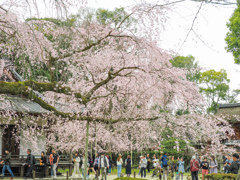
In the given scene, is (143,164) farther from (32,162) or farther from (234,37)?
(234,37)

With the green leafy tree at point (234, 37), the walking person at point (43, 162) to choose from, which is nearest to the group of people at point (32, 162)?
the walking person at point (43, 162)

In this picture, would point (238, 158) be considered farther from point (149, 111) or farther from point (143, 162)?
point (143, 162)

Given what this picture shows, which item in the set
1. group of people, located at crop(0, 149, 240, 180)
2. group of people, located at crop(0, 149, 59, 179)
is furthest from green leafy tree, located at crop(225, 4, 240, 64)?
group of people, located at crop(0, 149, 59, 179)

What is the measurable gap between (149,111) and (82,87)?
12.5ft

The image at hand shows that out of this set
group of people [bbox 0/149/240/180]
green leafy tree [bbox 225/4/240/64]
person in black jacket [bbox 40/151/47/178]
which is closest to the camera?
group of people [bbox 0/149/240/180]

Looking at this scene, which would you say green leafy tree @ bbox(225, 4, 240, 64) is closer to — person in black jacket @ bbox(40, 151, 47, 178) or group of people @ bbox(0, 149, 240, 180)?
group of people @ bbox(0, 149, 240, 180)

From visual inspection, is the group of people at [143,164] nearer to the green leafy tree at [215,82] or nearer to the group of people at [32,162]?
the group of people at [32,162]

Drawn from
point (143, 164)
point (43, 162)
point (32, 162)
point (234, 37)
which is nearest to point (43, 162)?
point (43, 162)

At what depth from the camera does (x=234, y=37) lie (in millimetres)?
23203

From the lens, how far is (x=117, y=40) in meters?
10.7

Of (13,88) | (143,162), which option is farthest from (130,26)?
(143,162)

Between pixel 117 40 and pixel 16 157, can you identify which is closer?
pixel 117 40

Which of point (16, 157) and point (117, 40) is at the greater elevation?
point (117, 40)

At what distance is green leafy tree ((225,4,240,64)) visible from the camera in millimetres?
22459
